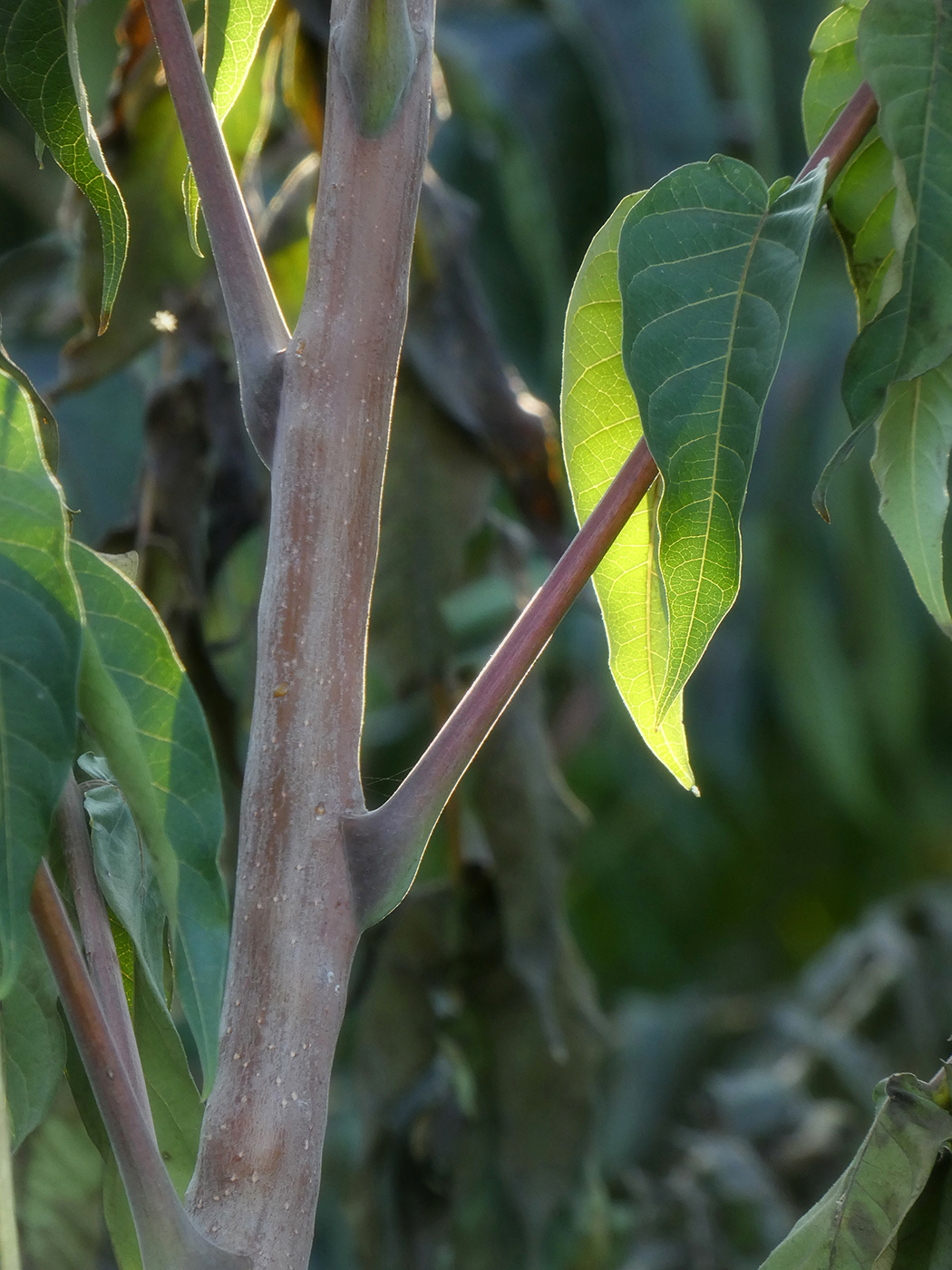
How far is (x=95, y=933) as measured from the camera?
28 centimetres

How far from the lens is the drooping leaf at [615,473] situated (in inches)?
13.1

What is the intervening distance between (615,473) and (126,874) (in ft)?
0.51

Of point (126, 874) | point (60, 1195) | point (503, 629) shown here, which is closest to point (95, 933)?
point (126, 874)

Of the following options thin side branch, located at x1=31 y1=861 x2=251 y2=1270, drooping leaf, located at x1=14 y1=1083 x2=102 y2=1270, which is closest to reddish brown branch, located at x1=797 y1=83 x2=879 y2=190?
thin side branch, located at x1=31 y1=861 x2=251 y2=1270

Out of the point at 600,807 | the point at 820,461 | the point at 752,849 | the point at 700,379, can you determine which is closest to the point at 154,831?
the point at 700,379

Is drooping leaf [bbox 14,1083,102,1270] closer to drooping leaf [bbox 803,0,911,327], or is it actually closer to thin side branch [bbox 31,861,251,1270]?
thin side branch [bbox 31,861,251,1270]

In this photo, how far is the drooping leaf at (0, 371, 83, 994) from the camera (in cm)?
23

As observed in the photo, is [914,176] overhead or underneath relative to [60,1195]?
overhead

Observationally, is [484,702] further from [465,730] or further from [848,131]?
[848,131]

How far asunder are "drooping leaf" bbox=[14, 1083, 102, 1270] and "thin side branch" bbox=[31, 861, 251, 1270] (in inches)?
14.3

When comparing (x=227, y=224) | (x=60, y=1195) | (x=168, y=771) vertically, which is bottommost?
(x=60, y=1195)

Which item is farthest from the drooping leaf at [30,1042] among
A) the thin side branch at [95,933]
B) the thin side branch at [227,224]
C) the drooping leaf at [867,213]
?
the drooping leaf at [867,213]

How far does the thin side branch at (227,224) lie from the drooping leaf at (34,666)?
0.28ft

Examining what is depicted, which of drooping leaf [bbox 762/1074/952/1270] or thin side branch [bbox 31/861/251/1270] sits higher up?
thin side branch [bbox 31/861/251/1270]
